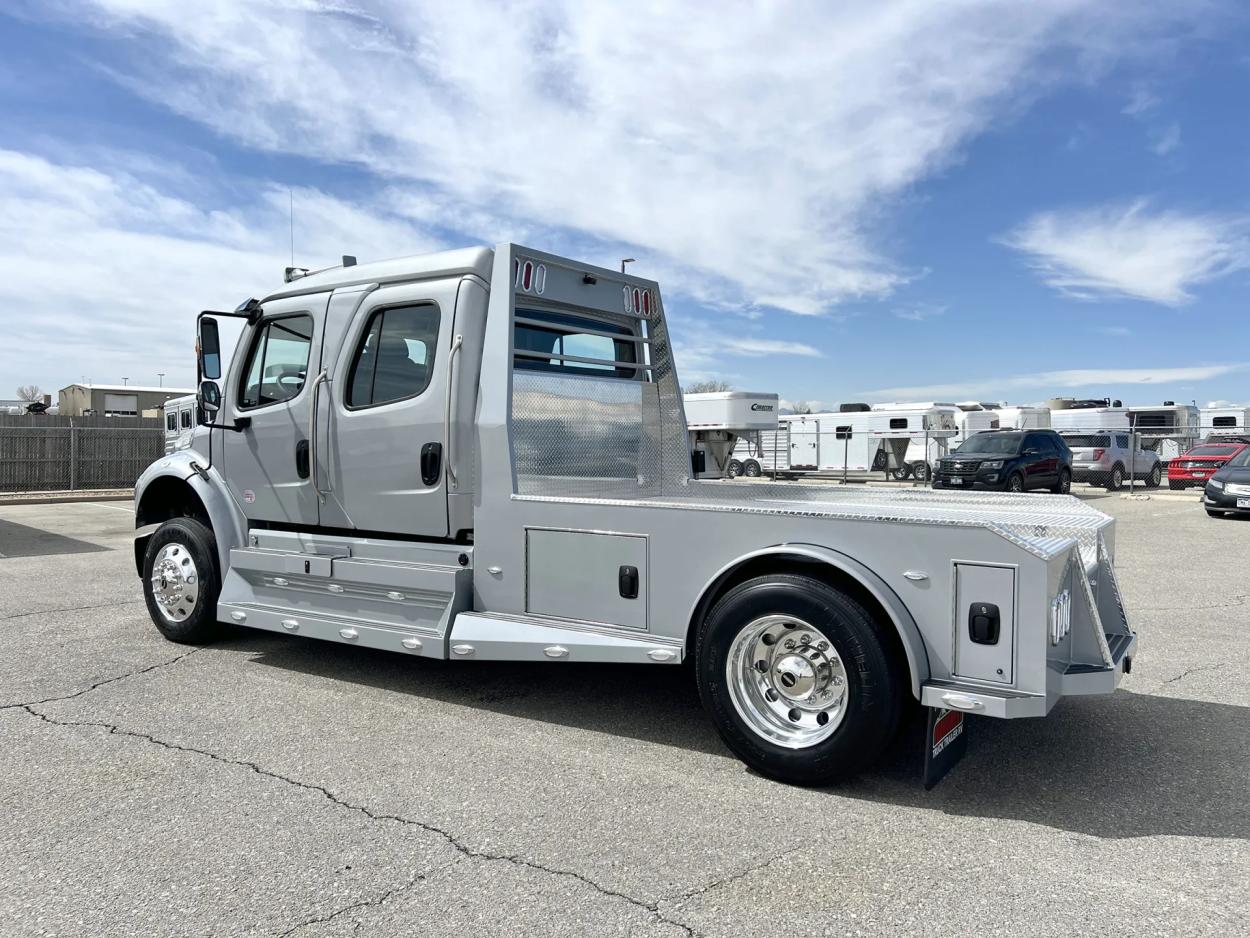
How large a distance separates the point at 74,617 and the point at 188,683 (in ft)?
8.98

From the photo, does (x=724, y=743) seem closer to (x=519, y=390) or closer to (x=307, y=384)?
(x=519, y=390)

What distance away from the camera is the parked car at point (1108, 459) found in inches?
1006

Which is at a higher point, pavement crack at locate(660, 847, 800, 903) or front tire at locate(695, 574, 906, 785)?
front tire at locate(695, 574, 906, 785)

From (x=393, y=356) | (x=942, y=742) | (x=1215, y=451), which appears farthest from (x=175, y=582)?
(x=1215, y=451)

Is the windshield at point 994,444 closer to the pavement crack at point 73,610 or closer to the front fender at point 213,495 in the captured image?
the pavement crack at point 73,610

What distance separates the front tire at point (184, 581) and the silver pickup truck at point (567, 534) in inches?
0.8

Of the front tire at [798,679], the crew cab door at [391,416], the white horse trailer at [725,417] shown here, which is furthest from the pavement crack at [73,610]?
the white horse trailer at [725,417]

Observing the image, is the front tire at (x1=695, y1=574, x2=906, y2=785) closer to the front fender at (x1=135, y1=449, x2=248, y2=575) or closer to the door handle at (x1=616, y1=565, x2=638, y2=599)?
the door handle at (x1=616, y1=565, x2=638, y2=599)

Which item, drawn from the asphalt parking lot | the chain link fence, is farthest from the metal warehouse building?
the asphalt parking lot

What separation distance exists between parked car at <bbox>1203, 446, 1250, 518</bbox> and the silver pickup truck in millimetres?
13596

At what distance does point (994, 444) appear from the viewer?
73.5ft

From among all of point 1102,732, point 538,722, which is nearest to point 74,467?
point 538,722

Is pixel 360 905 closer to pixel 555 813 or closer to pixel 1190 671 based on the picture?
pixel 555 813

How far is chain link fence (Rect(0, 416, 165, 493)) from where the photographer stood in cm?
2414
